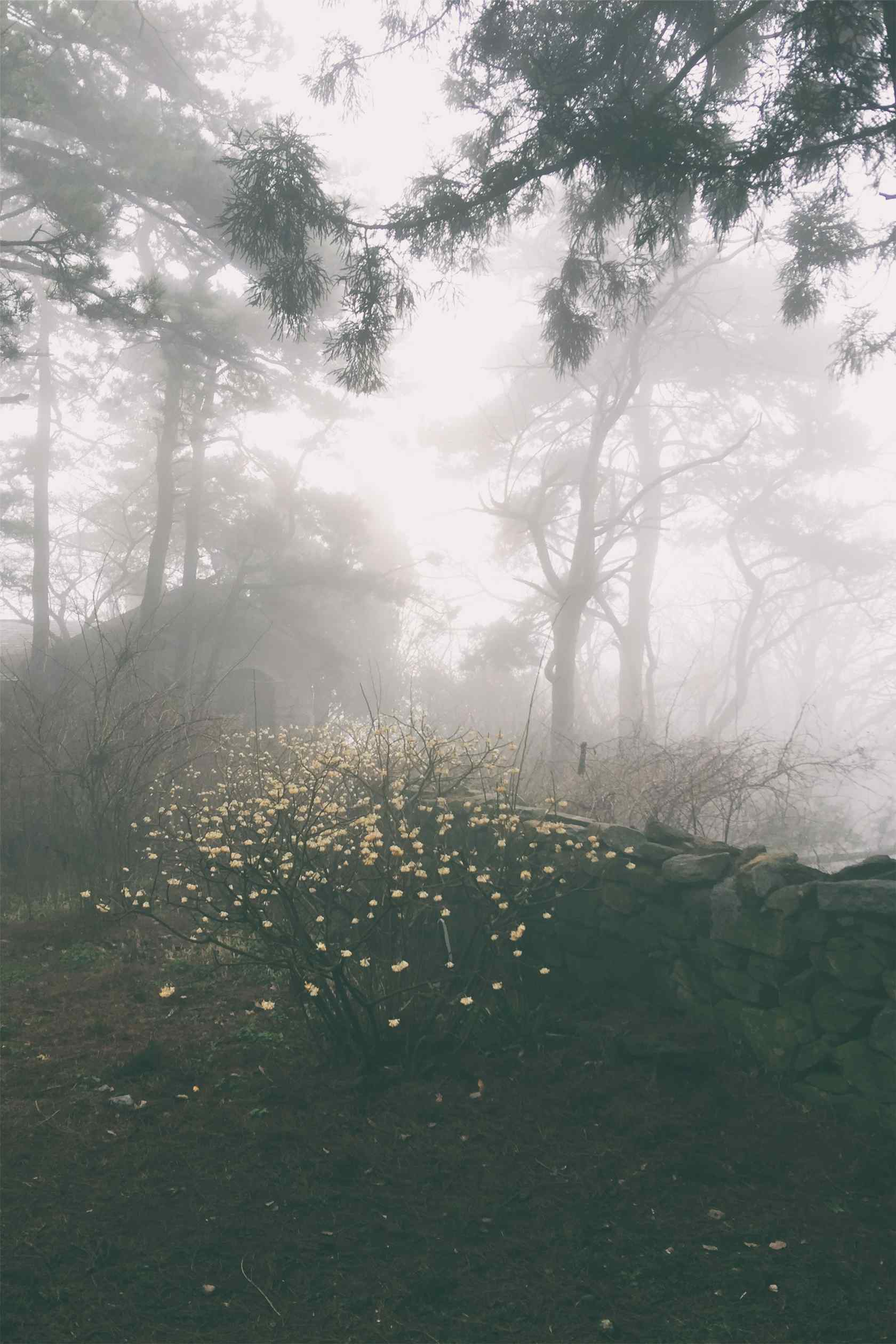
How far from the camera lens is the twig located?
236 cm

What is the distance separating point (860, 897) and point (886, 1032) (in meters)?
0.46

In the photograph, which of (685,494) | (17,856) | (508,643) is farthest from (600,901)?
(685,494)

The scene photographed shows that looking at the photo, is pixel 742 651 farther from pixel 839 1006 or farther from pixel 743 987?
pixel 839 1006

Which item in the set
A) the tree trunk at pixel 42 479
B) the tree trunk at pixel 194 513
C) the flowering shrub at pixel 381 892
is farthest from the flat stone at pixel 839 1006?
the tree trunk at pixel 42 479

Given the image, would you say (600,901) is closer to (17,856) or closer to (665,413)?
(17,856)

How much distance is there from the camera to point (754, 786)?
6.48 m

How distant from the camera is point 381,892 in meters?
3.97

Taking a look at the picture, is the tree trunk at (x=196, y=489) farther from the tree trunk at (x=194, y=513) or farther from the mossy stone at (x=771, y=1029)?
the mossy stone at (x=771, y=1029)

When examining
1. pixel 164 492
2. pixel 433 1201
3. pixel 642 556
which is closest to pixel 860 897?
pixel 433 1201

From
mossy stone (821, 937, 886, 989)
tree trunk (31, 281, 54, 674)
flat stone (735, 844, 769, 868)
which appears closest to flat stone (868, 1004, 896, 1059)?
mossy stone (821, 937, 886, 989)

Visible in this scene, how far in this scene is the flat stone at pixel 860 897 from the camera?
3254 mm

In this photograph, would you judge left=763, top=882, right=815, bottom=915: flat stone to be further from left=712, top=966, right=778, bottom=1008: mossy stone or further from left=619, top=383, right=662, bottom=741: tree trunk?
left=619, top=383, right=662, bottom=741: tree trunk

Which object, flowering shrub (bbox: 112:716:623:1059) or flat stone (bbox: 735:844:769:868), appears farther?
flat stone (bbox: 735:844:769:868)

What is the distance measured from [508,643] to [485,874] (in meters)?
11.6
